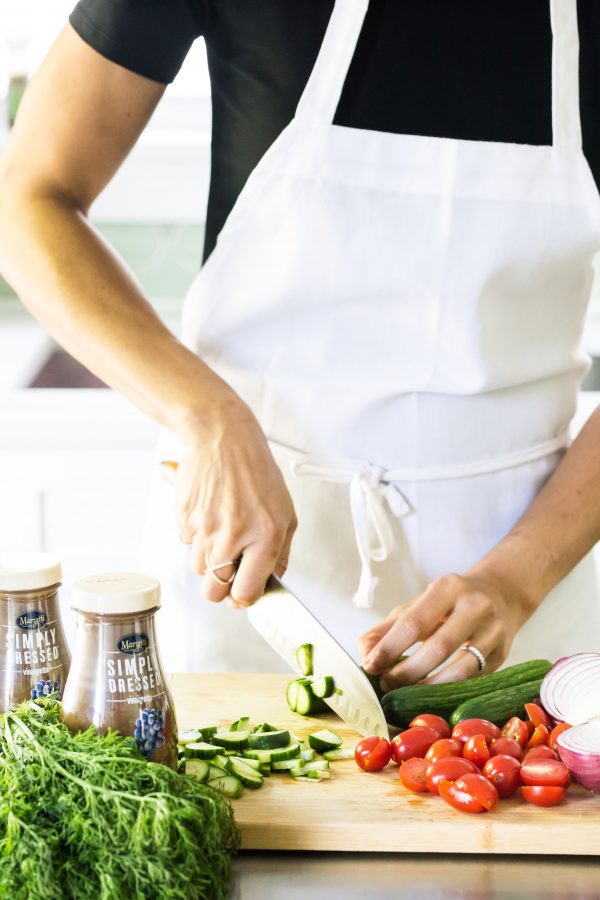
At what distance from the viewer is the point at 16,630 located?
119cm

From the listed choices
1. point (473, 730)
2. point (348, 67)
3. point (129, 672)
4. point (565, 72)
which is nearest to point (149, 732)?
point (129, 672)

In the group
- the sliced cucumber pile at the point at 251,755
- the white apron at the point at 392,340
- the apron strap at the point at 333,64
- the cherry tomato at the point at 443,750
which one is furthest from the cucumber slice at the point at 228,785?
the apron strap at the point at 333,64

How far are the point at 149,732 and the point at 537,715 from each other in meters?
0.49

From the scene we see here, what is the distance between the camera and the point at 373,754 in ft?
4.19

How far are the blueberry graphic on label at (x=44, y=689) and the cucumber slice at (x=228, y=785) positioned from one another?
185 mm

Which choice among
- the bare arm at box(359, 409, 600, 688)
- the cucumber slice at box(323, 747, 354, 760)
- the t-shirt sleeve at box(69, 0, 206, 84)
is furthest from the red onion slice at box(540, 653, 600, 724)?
the t-shirt sleeve at box(69, 0, 206, 84)

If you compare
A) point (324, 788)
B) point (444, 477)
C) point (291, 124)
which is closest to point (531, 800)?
point (324, 788)

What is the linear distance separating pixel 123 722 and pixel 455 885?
0.35m

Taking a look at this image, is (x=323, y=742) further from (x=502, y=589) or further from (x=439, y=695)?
(x=502, y=589)

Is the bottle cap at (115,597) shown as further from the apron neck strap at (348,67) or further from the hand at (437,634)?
the apron neck strap at (348,67)

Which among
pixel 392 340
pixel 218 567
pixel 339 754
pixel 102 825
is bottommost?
pixel 339 754

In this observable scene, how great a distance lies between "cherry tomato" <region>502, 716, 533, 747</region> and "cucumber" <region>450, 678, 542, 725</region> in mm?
28

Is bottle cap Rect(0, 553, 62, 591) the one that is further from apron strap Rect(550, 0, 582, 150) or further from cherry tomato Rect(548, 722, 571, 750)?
apron strap Rect(550, 0, 582, 150)

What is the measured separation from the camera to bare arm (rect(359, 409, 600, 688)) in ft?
4.69
